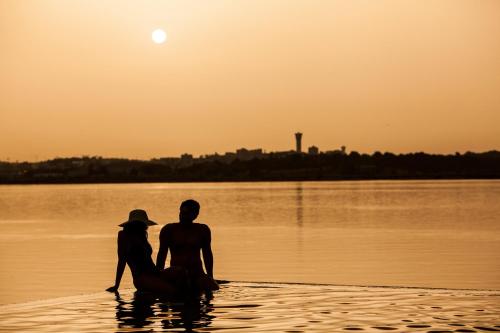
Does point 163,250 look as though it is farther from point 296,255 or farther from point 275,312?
point 296,255

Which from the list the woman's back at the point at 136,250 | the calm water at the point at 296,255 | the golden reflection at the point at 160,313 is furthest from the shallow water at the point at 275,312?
the calm water at the point at 296,255

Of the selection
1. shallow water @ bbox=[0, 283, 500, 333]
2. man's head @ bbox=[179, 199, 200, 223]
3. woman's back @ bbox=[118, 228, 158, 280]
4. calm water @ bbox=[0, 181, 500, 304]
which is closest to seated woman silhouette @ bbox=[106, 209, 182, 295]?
woman's back @ bbox=[118, 228, 158, 280]

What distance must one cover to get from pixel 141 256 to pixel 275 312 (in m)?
3.84

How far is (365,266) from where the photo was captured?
40156mm

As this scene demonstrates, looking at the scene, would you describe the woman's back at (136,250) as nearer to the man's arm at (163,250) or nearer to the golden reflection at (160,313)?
the man's arm at (163,250)

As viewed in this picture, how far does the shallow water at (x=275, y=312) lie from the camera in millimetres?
19078

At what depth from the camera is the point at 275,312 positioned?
68.1 ft

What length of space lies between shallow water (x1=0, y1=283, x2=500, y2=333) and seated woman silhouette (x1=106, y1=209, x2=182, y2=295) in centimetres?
38

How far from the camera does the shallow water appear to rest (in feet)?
62.6

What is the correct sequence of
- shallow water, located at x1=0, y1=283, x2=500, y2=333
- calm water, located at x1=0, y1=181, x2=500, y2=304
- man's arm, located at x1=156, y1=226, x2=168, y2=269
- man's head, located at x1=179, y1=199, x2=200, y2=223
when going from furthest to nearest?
calm water, located at x1=0, y1=181, x2=500, y2=304, man's arm, located at x1=156, y1=226, x2=168, y2=269, man's head, located at x1=179, y1=199, x2=200, y2=223, shallow water, located at x1=0, y1=283, x2=500, y2=333

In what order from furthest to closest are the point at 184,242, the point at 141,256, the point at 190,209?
the point at 141,256 < the point at 184,242 < the point at 190,209

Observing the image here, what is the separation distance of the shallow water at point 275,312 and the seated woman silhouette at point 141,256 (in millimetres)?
375

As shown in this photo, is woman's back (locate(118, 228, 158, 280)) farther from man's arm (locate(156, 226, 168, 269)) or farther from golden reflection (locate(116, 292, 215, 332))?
golden reflection (locate(116, 292, 215, 332))

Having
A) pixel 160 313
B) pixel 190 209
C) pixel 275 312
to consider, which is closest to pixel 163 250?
pixel 190 209
